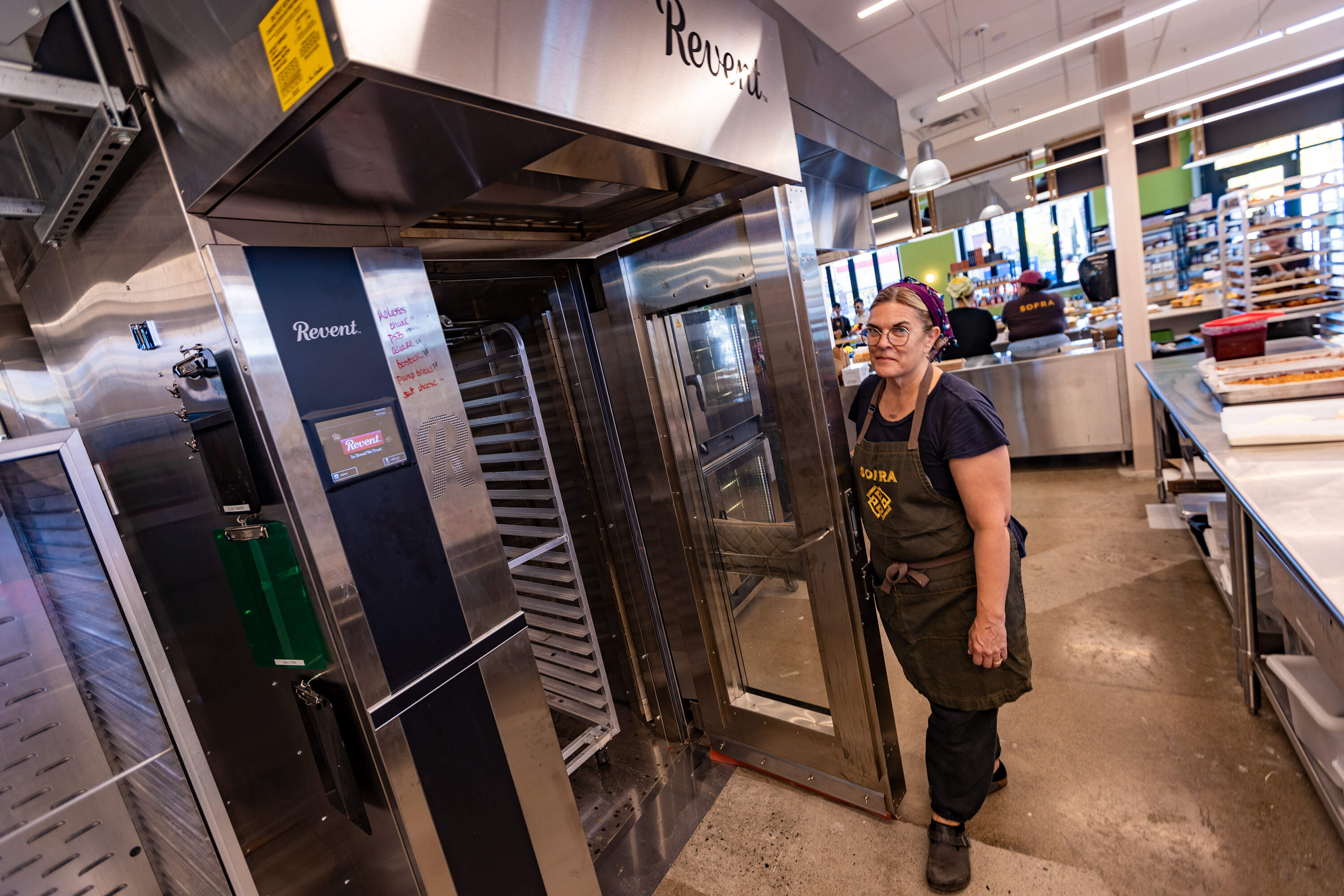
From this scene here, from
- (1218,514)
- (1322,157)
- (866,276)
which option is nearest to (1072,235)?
(1322,157)

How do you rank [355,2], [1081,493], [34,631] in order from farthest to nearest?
[1081,493] < [34,631] < [355,2]

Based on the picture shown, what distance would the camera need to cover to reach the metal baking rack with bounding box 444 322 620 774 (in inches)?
95.2

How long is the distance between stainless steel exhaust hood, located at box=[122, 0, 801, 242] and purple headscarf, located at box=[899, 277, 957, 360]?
0.63 meters

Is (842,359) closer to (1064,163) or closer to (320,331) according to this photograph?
(1064,163)

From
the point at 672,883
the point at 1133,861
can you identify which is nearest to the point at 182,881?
the point at 672,883

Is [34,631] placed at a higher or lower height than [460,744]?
higher

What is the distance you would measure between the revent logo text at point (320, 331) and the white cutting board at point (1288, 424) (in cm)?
300

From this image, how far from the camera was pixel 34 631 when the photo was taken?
5.28 ft

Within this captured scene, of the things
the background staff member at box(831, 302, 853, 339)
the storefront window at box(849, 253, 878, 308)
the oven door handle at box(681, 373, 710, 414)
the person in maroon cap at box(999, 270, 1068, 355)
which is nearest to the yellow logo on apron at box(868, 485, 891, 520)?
the oven door handle at box(681, 373, 710, 414)

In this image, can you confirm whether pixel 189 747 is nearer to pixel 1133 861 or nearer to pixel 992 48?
pixel 1133 861

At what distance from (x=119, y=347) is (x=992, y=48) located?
5.96m

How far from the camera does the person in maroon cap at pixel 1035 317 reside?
5.31 m

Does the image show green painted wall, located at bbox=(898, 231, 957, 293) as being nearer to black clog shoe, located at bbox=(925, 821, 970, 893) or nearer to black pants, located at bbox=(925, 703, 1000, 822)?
black pants, located at bbox=(925, 703, 1000, 822)

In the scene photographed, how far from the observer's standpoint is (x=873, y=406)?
6.38 feet
